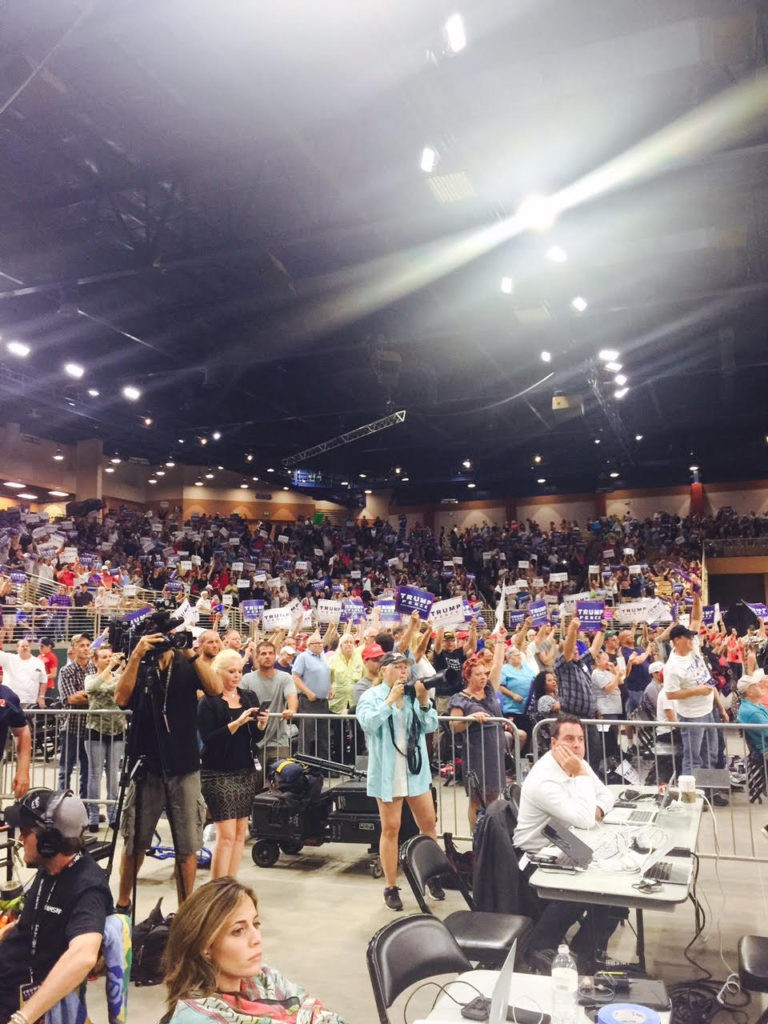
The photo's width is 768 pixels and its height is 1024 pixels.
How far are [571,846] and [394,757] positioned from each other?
182 centimetres

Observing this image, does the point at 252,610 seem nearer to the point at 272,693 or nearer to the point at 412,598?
the point at 272,693

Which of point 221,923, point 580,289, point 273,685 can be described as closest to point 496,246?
point 580,289

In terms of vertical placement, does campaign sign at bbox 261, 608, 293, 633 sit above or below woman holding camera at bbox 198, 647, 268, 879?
above

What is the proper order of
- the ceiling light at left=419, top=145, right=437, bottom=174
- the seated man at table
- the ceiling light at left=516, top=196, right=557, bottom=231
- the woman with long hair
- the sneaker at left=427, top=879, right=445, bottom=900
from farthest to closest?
the ceiling light at left=516, top=196, right=557, bottom=231 < the ceiling light at left=419, top=145, right=437, bottom=174 < the sneaker at left=427, top=879, right=445, bottom=900 < the seated man at table < the woman with long hair

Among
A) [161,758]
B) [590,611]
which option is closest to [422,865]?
[161,758]

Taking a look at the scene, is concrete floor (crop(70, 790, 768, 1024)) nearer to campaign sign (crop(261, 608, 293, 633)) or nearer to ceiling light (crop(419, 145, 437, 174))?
campaign sign (crop(261, 608, 293, 633))

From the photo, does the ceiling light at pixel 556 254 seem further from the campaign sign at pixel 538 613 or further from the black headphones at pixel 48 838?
the black headphones at pixel 48 838

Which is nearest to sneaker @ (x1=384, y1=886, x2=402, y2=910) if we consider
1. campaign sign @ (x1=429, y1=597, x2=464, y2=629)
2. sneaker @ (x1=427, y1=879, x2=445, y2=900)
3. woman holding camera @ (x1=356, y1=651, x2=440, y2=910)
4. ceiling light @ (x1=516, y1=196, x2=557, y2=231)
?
woman holding camera @ (x1=356, y1=651, x2=440, y2=910)

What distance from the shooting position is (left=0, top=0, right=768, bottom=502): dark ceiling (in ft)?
25.4

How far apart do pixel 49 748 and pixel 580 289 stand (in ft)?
36.7

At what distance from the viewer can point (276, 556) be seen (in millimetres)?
25531

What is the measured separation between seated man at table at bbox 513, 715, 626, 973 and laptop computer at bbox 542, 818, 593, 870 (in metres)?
0.22

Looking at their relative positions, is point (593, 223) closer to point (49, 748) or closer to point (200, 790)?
point (200, 790)

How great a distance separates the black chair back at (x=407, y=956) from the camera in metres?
2.77
